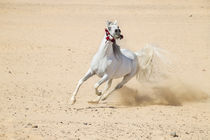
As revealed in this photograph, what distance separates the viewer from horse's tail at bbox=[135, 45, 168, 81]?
457 inches

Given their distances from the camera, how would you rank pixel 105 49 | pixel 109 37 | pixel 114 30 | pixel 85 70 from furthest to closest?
pixel 85 70
pixel 105 49
pixel 109 37
pixel 114 30

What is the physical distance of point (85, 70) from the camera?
45.3ft

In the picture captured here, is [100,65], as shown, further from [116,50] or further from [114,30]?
[114,30]

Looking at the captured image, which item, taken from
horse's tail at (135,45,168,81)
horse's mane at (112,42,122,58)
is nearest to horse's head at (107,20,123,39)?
horse's mane at (112,42,122,58)

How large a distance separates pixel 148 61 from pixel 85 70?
267cm

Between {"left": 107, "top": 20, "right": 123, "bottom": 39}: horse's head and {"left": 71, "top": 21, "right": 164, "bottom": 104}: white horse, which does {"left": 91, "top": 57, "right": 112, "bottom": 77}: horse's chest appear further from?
{"left": 107, "top": 20, "right": 123, "bottom": 39}: horse's head

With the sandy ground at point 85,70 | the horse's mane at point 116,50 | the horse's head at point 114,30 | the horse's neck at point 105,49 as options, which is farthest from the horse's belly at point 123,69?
the horse's head at point 114,30

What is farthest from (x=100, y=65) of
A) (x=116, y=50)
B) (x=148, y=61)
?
(x=148, y=61)

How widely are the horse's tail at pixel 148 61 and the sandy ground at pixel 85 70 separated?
410 millimetres

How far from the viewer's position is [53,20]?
21.6 meters

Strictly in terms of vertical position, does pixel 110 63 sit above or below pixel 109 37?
below

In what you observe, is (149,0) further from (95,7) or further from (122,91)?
(122,91)

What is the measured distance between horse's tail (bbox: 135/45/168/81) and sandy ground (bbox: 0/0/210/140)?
1.35 ft

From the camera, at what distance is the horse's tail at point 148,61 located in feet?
38.1
